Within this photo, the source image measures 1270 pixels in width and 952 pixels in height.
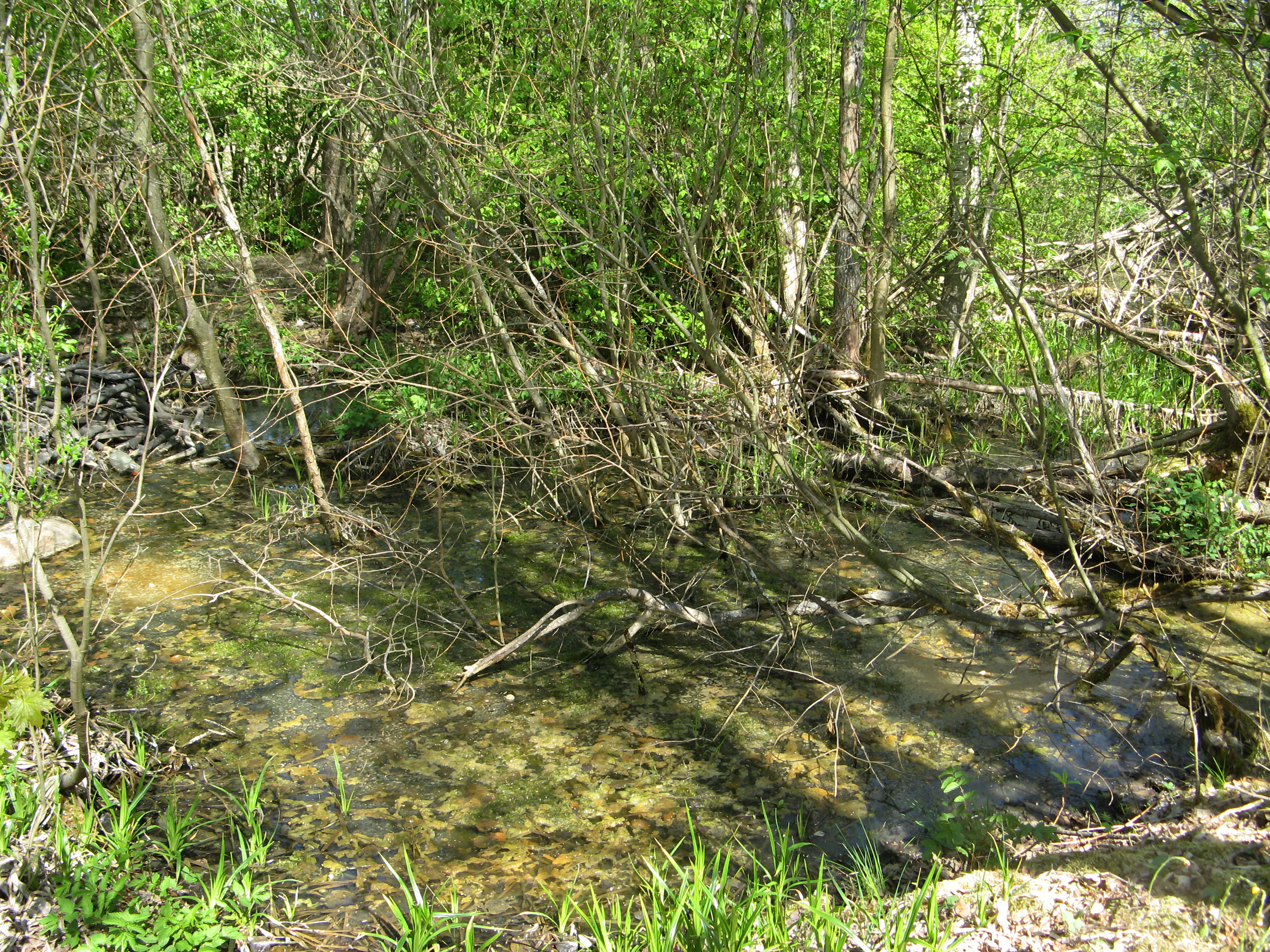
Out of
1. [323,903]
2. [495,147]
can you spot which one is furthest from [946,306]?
[323,903]

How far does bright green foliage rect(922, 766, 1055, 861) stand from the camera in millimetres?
3598

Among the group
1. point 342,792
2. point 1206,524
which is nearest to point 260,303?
point 342,792

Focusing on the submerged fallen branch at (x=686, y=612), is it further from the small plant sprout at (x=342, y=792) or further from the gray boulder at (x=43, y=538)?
the gray boulder at (x=43, y=538)

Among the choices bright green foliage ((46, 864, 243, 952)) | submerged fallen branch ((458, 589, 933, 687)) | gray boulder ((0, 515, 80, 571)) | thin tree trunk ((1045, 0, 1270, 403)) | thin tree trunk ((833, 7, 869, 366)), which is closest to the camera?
bright green foliage ((46, 864, 243, 952))

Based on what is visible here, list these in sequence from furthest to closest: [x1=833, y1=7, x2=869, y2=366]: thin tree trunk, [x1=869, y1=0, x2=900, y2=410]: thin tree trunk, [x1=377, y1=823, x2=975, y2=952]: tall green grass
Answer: [x1=833, y1=7, x2=869, y2=366]: thin tree trunk < [x1=869, y1=0, x2=900, y2=410]: thin tree trunk < [x1=377, y1=823, x2=975, y2=952]: tall green grass

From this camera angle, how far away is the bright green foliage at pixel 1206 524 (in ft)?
19.1

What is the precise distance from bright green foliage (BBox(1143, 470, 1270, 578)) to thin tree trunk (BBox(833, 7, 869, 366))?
7.92 feet

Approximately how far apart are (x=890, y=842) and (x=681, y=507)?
311cm

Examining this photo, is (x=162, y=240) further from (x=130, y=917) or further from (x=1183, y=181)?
(x=1183, y=181)

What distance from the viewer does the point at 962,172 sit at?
8977 millimetres

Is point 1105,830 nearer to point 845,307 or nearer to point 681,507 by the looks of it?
point 681,507

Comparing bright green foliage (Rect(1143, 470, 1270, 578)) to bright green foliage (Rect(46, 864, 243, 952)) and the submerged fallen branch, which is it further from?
bright green foliage (Rect(46, 864, 243, 952))

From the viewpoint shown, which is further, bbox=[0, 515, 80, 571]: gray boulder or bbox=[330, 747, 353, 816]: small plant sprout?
bbox=[0, 515, 80, 571]: gray boulder

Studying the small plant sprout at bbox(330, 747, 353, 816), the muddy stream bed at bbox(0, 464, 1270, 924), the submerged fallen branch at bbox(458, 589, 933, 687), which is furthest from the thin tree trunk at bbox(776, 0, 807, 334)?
the small plant sprout at bbox(330, 747, 353, 816)
